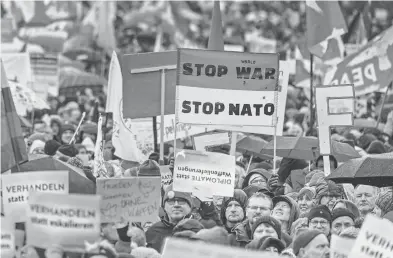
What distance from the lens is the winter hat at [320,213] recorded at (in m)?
10.1

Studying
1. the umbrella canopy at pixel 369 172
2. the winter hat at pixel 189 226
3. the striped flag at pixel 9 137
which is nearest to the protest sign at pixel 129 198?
the winter hat at pixel 189 226

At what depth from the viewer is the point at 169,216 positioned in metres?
10.4

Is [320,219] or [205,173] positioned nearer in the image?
[320,219]

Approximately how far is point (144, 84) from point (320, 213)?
370 centimetres

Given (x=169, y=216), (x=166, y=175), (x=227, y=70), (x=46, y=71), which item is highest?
(x=46, y=71)

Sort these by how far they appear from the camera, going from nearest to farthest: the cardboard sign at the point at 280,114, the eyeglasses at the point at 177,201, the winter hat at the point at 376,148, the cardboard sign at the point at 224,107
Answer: the eyeglasses at the point at 177,201
the cardboard sign at the point at 224,107
the cardboard sign at the point at 280,114
the winter hat at the point at 376,148

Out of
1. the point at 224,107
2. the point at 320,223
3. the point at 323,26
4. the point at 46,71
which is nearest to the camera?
the point at 320,223

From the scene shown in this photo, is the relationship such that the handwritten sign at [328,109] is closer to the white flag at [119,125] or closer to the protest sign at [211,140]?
the protest sign at [211,140]

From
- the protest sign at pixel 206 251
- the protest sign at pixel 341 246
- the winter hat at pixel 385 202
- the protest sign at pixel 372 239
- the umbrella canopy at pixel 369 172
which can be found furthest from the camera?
the winter hat at pixel 385 202

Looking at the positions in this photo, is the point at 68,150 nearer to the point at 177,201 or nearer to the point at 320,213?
the point at 177,201

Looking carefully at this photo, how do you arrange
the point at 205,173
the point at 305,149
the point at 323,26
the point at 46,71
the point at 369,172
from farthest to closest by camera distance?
the point at 46,71 < the point at 323,26 < the point at 305,149 < the point at 205,173 < the point at 369,172

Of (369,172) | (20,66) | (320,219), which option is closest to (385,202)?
(369,172)

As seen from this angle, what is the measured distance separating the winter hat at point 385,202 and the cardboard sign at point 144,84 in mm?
2777

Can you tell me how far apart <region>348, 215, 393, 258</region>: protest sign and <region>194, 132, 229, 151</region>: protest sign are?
6.25 metres
